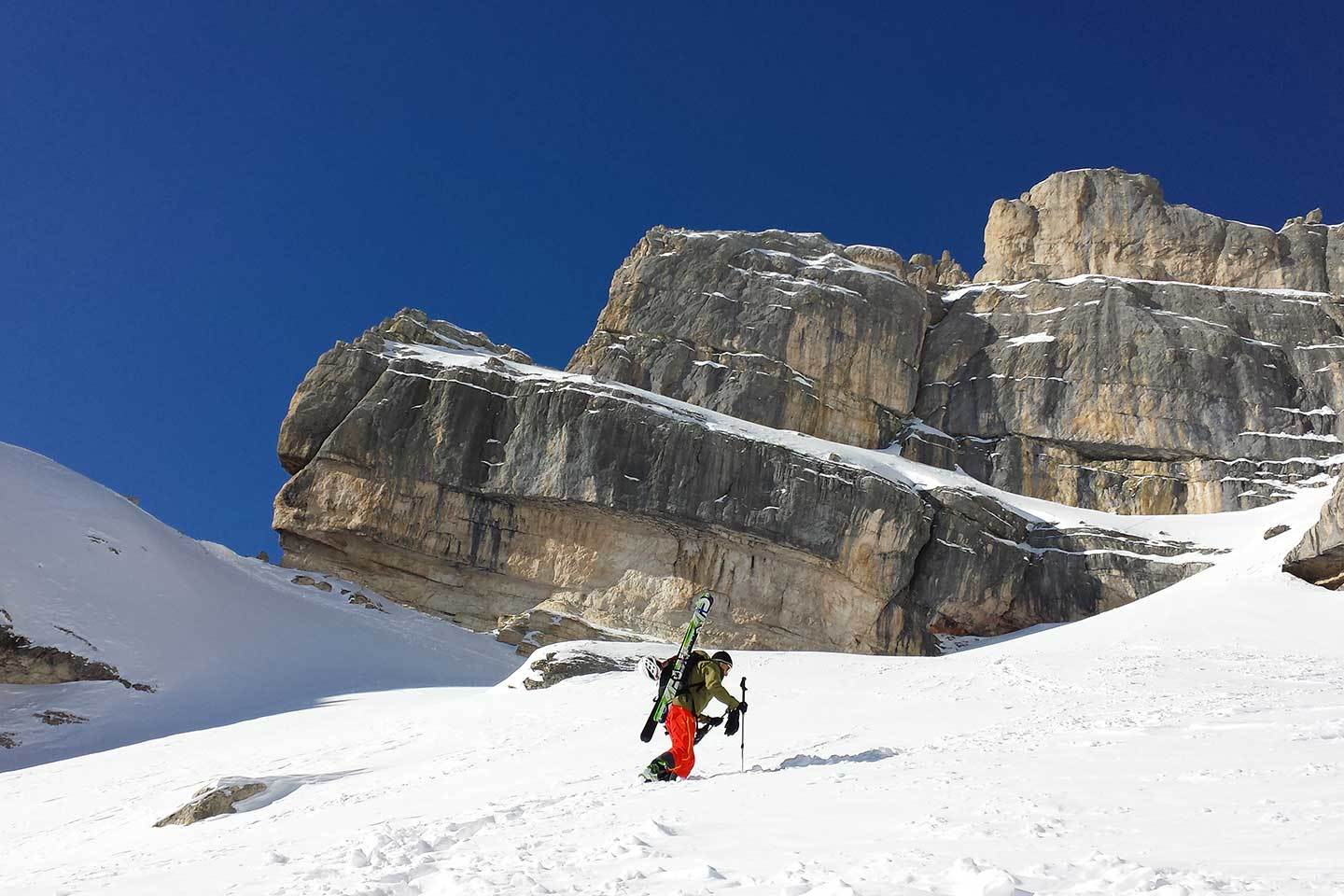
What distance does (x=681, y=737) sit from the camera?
954cm

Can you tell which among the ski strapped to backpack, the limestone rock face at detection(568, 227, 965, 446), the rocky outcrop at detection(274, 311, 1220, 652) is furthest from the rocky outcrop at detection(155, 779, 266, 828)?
the limestone rock face at detection(568, 227, 965, 446)

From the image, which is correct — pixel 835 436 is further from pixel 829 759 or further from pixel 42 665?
pixel 829 759

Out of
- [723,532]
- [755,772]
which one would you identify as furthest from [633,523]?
[755,772]

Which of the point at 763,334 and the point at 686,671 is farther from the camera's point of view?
the point at 763,334

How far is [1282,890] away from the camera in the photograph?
377cm

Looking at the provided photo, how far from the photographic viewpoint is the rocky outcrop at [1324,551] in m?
22.8

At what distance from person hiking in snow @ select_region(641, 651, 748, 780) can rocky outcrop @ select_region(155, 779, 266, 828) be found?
5046mm

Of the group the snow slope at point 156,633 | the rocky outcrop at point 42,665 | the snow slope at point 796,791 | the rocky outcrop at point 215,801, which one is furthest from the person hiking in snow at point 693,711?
the rocky outcrop at point 42,665

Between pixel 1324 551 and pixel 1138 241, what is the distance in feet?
157

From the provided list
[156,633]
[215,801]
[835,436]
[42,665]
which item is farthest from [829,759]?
[835,436]

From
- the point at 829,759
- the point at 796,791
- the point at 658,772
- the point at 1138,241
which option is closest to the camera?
the point at 796,791

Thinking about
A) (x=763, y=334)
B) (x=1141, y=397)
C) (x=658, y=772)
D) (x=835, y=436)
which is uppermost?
(x=763, y=334)

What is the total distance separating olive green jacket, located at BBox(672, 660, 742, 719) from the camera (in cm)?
982

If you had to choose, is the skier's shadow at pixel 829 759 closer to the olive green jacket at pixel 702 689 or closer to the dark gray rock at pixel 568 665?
the olive green jacket at pixel 702 689
